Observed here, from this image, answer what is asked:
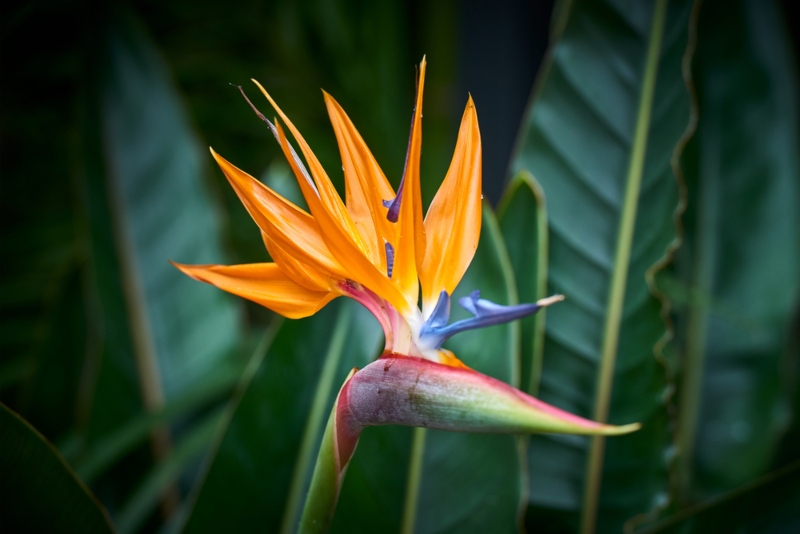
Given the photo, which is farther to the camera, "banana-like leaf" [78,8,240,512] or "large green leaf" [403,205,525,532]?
"banana-like leaf" [78,8,240,512]

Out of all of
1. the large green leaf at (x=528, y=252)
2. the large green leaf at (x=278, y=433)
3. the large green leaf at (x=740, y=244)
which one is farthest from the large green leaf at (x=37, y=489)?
the large green leaf at (x=740, y=244)

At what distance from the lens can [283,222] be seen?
10.6 inches

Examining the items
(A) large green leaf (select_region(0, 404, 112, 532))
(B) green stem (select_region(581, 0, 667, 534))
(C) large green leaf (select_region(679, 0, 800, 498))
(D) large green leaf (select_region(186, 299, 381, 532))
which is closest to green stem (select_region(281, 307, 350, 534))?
(D) large green leaf (select_region(186, 299, 381, 532))

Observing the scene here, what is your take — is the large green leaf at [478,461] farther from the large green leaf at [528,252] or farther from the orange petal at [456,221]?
the orange petal at [456,221]

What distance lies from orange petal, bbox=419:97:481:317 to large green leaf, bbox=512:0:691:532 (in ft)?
0.89

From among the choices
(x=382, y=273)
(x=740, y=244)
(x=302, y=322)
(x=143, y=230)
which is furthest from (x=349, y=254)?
(x=740, y=244)

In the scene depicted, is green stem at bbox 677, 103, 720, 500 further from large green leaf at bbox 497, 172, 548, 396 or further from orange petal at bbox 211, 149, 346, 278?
orange petal at bbox 211, 149, 346, 278

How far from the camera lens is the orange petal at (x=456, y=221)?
0.87 ft

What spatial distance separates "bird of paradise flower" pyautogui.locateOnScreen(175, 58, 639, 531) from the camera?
0.23 m

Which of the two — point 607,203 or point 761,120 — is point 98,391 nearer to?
point 607,203

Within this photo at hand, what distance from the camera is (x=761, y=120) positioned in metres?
0.68

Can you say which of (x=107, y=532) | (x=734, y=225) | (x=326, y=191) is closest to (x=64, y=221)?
(x=107, y=532)

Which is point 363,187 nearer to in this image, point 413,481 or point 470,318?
point 470,318

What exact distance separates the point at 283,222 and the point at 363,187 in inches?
2.0
